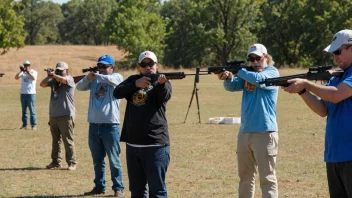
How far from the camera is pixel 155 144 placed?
7105mm

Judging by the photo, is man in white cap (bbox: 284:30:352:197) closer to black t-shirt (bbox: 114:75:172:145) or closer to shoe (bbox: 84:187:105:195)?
black t-shirt (bbox: 114:75:172:145)

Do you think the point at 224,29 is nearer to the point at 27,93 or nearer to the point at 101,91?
the point at 27,93

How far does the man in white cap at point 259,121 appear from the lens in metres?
7.63

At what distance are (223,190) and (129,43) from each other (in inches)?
2677

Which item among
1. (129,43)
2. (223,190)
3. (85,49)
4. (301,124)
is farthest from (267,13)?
(223,190)

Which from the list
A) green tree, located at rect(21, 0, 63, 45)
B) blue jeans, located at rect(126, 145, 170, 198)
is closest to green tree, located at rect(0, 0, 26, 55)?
green tree, located at rect(21, 0, 63, 45)

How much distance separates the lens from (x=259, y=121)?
763cm

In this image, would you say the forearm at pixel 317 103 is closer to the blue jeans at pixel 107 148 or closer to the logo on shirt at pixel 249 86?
the logo on shirt at pixel 249 86

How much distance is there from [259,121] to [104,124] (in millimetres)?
2932

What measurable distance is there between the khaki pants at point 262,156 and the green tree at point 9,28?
5293 centimetres

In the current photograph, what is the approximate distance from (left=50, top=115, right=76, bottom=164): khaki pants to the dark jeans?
734 centimetres

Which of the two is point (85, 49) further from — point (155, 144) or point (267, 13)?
point (155, 144)

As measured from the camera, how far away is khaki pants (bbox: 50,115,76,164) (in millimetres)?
12133

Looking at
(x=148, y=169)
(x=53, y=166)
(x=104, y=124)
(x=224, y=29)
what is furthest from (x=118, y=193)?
(x=224, y=29)
